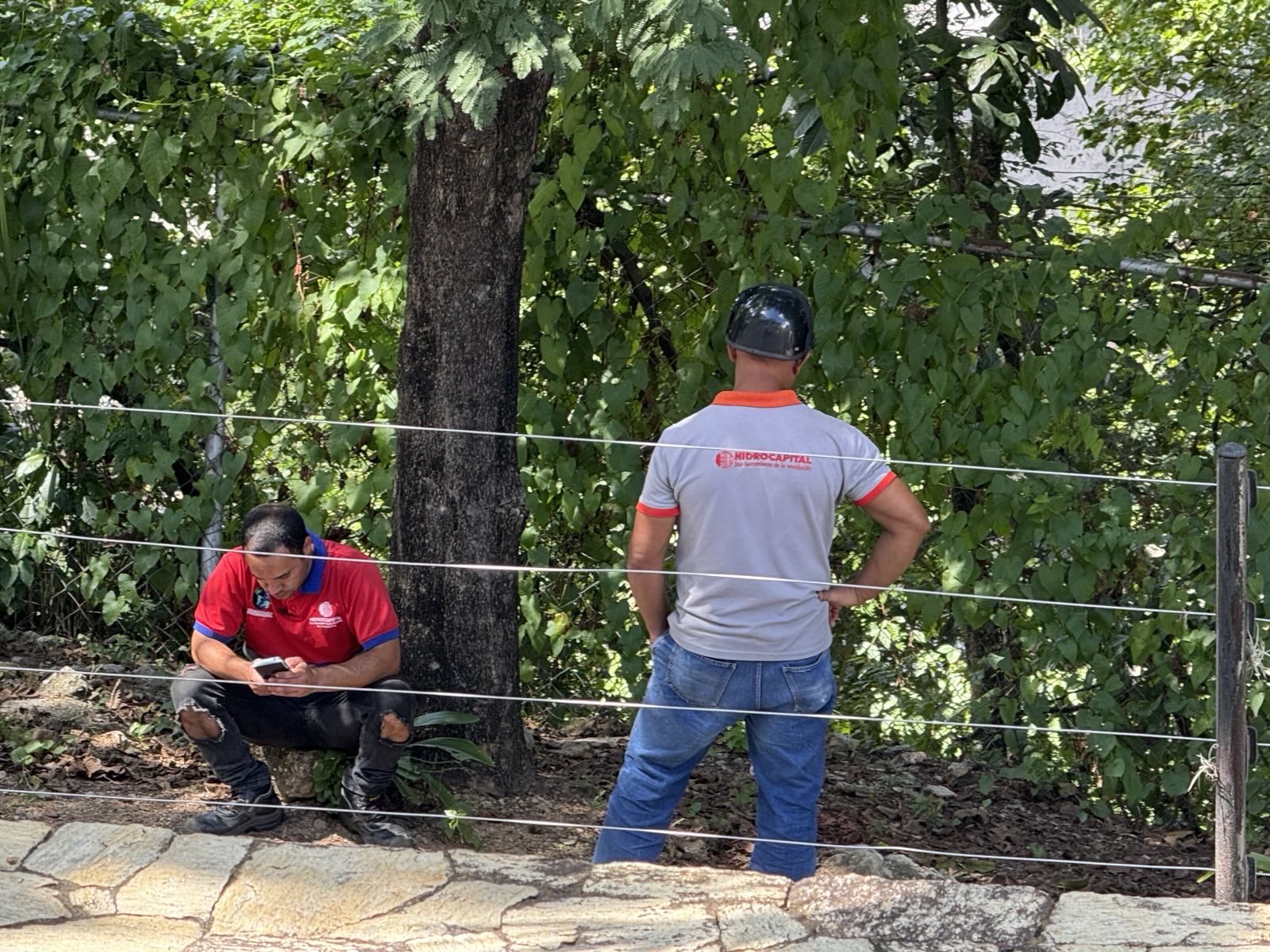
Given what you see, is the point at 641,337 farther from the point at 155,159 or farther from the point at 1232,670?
the point at 1232,670

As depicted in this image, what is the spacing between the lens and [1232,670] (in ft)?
11.4

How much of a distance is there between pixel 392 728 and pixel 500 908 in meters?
1.01

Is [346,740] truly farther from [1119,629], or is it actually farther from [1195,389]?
[1195,389]

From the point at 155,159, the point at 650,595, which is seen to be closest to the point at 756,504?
the point at 650,595

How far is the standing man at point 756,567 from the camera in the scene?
3.64m

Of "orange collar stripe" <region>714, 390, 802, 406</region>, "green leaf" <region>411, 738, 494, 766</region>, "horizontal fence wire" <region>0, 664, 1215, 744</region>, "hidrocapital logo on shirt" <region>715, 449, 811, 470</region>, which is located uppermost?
"orange collar stripe" <region>714, 390, 802, 406</region>

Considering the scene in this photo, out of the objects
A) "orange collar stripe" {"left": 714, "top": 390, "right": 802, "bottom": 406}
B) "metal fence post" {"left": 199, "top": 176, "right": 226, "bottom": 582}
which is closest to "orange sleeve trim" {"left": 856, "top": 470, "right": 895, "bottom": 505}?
"orange collar stripe" {"left": 714, "top": 390, "right": 802, "bottom": 406}

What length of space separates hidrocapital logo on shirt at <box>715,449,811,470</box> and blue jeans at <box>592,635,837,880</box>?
46 cm

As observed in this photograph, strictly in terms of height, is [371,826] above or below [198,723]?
below

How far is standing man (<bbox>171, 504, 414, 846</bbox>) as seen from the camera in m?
4.30

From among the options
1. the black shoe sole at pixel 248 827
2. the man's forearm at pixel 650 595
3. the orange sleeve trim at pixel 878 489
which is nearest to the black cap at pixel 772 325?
the orange sleeve trim at pixel 878 489

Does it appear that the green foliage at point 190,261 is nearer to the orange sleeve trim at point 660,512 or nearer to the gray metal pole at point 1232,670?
the orange sleeve trim at point 660,512

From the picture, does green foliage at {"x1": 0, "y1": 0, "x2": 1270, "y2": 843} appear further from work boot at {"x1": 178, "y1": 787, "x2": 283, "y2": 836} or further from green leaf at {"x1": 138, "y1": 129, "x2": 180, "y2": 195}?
work boot at {"x1": 178, "y1": 787, "x2": 283, "y2": 836}

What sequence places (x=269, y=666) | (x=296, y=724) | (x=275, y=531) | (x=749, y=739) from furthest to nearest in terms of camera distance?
1. (x=296, y=724)
2. (x=269, y=666)
3. (x=275, y=531)
4. (x=749, y=739)
